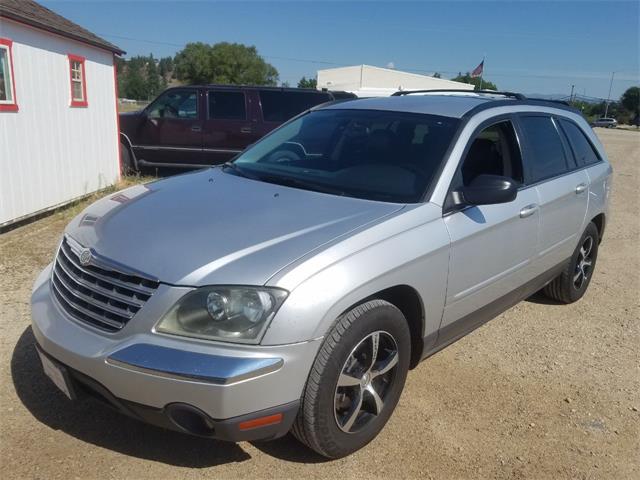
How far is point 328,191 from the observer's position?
3250 millimetres

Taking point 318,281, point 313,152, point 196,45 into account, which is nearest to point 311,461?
point 318,281

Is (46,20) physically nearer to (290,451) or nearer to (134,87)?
(290,451)

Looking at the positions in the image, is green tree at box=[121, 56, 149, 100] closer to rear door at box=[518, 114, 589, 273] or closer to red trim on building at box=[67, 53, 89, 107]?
red trim on building at box=[67, 53, 89, 107]

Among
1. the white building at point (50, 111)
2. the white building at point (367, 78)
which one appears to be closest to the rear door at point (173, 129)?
the white building at point (50, 111)

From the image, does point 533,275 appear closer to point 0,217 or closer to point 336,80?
point 0,217

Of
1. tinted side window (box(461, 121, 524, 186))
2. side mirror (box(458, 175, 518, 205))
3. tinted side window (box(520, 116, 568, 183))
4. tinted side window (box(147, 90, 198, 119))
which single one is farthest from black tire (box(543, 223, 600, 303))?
tinted side window (box(147, 90, 198, 119))

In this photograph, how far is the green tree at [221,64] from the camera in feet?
266

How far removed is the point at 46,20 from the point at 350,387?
302 inches

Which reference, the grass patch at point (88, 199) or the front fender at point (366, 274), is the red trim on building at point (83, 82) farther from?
the front fender at point (366, 274)

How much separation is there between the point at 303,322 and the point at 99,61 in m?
8.92

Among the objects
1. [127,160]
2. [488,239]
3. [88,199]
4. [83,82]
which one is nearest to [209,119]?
[127,160]

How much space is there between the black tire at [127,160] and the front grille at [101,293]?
8.97 m

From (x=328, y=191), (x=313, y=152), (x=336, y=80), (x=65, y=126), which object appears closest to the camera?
(x=328, y=191)

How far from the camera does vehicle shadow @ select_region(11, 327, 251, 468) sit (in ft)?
9.00
